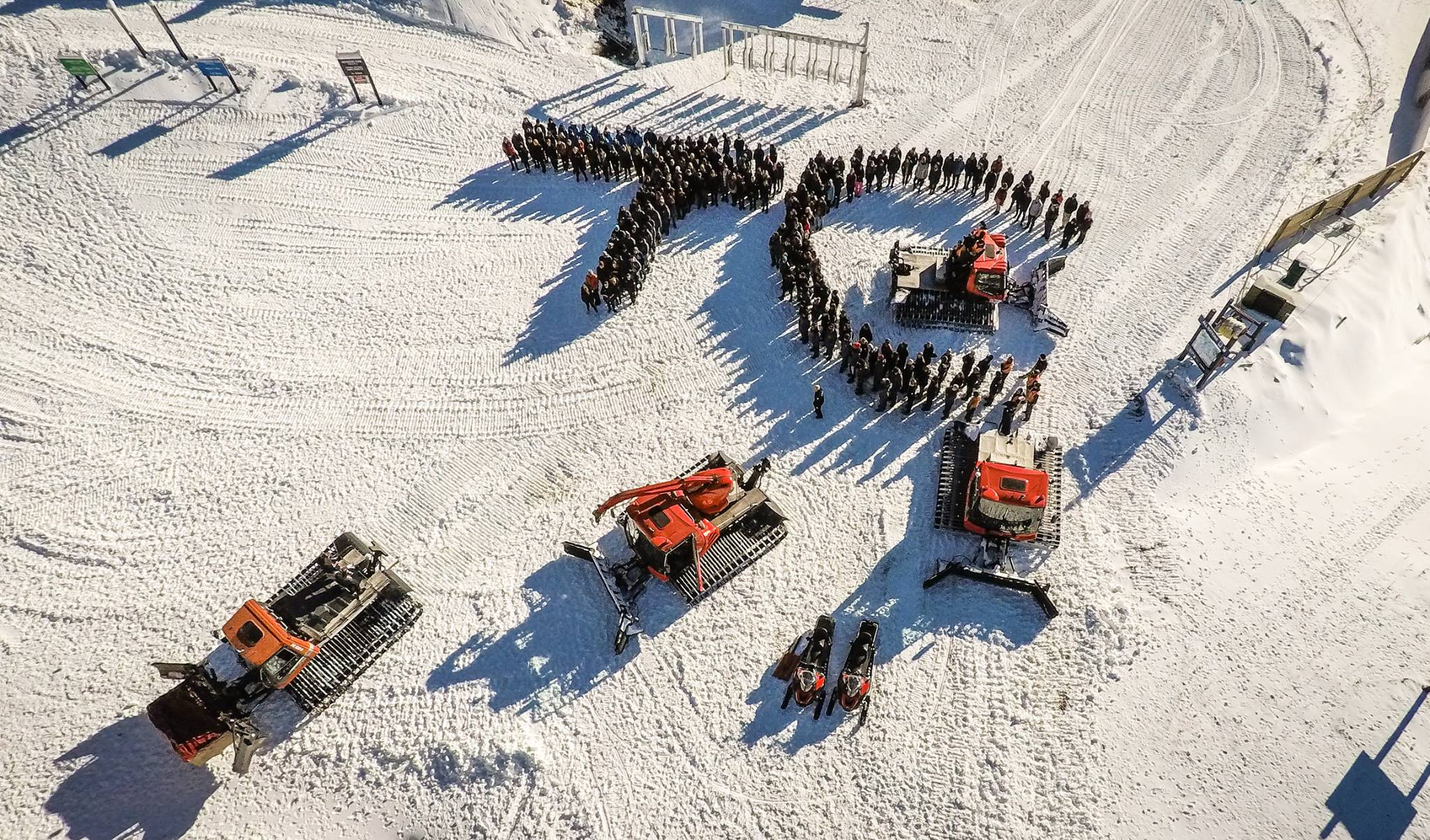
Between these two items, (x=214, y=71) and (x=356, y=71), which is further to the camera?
(x=214, y=71)

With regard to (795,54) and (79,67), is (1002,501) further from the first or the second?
(79,67)

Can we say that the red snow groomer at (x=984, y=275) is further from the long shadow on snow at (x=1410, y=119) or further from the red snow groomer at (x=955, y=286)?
the long shadow on snow at (x=1410, y=119)

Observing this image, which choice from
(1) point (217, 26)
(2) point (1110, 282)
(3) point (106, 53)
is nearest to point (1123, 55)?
(2) point (1110, 282)

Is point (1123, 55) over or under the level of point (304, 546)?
over

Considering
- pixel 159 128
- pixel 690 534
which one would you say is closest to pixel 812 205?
pixel 690 534

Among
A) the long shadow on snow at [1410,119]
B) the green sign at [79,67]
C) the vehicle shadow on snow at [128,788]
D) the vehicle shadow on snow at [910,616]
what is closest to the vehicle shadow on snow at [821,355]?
the vehicle shadow on snow at [910,616]

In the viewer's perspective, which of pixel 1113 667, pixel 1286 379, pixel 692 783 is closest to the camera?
pixel 692 783

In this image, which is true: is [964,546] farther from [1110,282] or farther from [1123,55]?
[1123,55]
